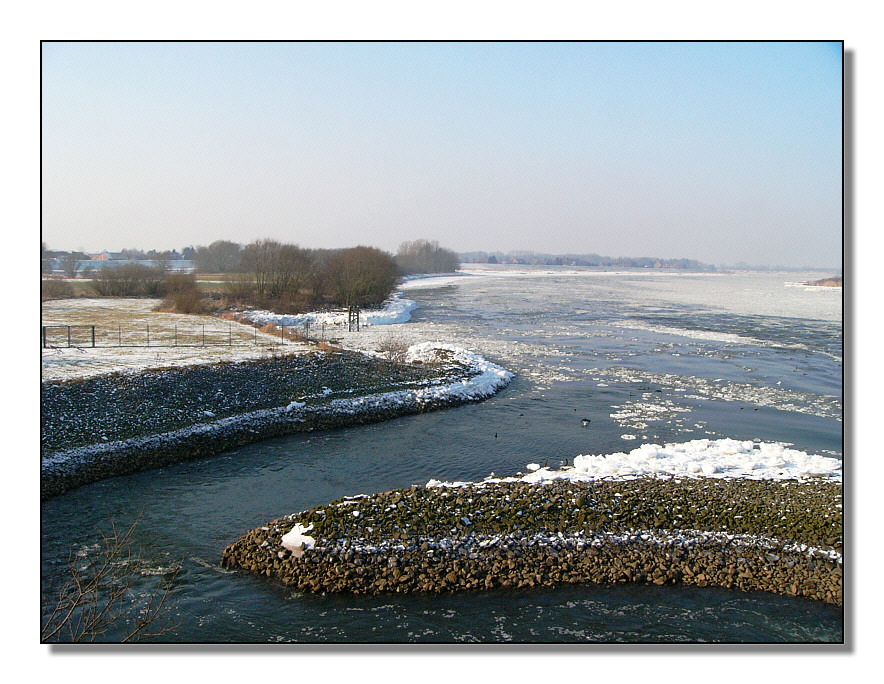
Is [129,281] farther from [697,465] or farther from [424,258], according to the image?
[424,258]

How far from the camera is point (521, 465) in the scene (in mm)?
14906

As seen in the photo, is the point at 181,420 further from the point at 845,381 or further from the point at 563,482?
the point at 845,381

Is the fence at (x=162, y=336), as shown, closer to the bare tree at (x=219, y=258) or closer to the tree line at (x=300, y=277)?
the bare tree at (x=219, y=258)

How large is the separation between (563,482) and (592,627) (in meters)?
4.43

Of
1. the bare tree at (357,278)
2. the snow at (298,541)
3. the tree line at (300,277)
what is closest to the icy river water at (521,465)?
the snow at (298,541)

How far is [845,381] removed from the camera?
7.82m

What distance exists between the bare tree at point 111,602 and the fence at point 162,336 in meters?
10.4

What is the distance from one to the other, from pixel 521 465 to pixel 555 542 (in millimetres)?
4470

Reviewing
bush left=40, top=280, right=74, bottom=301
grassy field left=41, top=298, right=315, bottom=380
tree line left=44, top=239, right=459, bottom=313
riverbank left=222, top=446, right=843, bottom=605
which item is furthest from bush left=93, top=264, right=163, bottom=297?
riverbank left=222, top=446, right=843, bottom=605

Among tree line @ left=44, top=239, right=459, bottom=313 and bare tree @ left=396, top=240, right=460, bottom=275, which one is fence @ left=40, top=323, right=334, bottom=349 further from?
bare tree @ left=396, top=240, right=460, bottom=275

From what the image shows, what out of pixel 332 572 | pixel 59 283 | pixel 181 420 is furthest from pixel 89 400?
pixel 332 572

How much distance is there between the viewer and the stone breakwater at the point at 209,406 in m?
14.7

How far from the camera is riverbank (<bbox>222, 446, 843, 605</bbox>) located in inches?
379

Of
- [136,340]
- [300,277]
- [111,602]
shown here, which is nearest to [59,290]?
[136,340]
